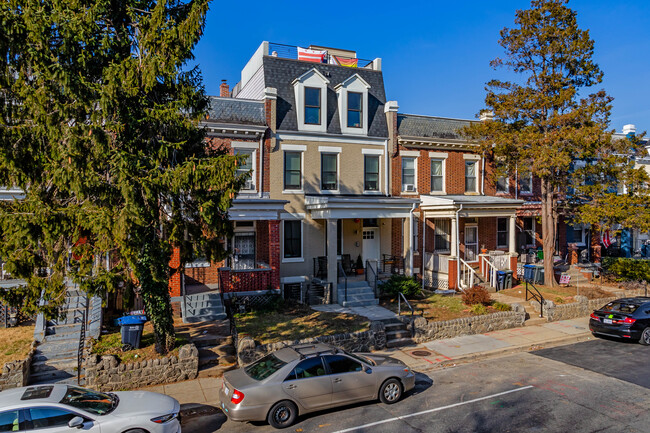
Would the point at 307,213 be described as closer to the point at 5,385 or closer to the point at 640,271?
the point at 5,385

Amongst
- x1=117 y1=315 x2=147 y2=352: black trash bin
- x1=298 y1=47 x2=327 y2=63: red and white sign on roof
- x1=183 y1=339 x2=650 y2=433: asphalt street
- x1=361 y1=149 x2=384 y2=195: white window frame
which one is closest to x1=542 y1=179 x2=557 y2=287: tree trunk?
x1=361 y1=149 x2=384 y2=195: white window frame

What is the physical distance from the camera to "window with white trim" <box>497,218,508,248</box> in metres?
25.8

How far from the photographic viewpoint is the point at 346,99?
21.7m

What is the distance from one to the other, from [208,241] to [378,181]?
1246 centimetres

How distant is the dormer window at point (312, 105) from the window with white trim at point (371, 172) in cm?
312

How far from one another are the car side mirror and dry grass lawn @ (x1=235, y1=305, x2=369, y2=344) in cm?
642

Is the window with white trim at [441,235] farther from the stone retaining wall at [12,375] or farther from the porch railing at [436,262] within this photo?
the stone retaining wall at [12,375]

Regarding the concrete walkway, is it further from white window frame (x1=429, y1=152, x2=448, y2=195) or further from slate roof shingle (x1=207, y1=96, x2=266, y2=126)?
slate roof shingle (x1=207, y1=96, x2=266, y2=126)

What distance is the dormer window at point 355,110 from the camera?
2192cm

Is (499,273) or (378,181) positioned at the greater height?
(378,181)

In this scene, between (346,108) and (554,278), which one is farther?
(554,278)

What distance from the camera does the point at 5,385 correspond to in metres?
10.6

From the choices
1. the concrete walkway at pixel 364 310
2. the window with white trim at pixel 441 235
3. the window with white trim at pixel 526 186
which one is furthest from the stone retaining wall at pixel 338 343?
the window with white trim at pixel 526 186

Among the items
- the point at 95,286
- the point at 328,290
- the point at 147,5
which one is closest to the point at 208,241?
the point at 95,286
